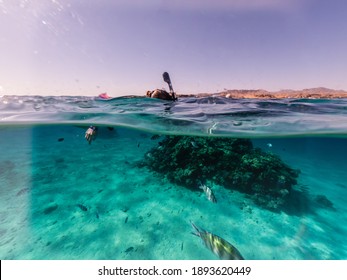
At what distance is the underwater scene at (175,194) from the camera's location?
6.99 meters

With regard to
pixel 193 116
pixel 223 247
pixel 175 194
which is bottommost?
pixel 175 194

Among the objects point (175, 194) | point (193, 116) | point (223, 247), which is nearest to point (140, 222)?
point (175, 194)

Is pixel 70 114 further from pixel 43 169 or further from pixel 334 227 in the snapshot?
pixel 334 227

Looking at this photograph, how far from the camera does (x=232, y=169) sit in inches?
442

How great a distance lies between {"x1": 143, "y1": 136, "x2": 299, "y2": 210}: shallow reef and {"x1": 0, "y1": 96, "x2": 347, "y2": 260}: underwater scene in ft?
0.18

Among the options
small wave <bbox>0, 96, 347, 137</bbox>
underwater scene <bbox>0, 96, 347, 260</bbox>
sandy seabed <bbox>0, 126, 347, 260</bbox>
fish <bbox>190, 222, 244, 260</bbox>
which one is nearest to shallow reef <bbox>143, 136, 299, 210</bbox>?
underwater scene <bbox>0, 96, 347, 260</bbox>

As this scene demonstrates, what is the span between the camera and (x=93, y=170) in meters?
14.3

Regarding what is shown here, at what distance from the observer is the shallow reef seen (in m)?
10.1

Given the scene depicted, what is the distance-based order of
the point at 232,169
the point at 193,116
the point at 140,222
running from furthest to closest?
1. the point at 193,116
2. the point at 232,169
3. the point at 140,222

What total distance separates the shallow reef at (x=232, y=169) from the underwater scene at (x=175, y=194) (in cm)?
6

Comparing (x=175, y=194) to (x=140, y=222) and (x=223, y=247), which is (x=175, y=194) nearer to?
(x=140, y=222)

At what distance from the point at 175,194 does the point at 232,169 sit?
3.44 metres

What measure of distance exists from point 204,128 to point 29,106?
13.1 meters
